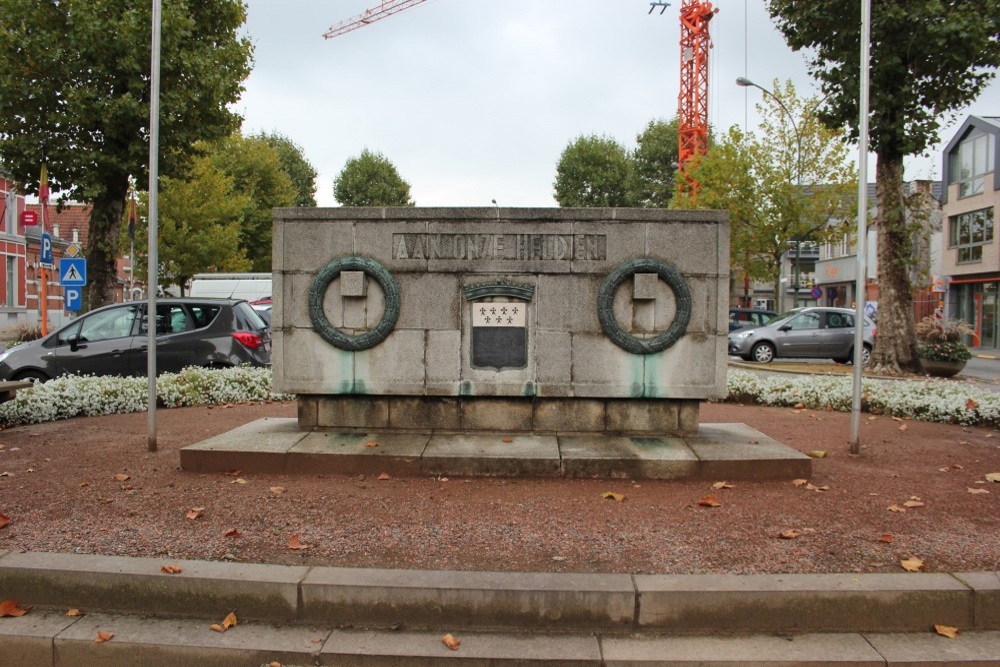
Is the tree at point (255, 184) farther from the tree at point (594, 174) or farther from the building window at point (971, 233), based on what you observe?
the building window at point (971, 233)

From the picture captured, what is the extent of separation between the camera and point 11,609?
369cm

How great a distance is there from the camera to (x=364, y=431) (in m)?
6.46

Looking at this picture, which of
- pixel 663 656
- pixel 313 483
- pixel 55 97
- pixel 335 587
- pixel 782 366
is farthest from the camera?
pixel 782 366

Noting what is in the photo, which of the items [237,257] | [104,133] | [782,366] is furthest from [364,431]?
[237,257]

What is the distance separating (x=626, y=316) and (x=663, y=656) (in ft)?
11.2

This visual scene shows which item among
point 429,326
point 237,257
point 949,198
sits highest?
point 949,198

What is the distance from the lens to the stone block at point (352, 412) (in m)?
6.50

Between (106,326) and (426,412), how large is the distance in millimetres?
6975

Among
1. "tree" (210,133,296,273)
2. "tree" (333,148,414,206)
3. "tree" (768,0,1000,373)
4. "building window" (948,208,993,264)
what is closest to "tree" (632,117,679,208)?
"tree" (333,148,414,206)

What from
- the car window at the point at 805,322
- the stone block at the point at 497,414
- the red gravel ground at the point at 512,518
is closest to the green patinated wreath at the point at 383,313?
the stone block at the point at 497,414

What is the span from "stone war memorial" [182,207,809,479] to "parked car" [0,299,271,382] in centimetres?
506

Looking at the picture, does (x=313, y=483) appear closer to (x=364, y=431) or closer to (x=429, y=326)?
(x=364, y=431)

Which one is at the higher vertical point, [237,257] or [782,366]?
[237,257]

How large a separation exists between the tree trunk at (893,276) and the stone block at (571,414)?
1155 centimetres
